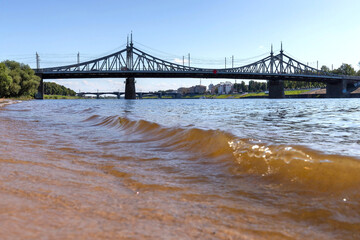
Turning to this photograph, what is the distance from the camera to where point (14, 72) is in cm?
5097

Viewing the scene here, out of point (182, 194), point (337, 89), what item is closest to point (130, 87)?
point (337, 89)

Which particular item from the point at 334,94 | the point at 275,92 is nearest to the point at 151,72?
the point at 275,92

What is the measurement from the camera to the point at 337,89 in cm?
7806

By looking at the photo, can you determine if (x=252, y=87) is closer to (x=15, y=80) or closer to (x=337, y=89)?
(x=337, y=89)

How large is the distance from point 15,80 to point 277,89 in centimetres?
6554

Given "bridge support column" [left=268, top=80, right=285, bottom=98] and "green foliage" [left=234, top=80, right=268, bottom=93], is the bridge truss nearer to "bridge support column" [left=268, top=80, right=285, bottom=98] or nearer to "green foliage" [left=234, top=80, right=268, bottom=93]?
"bridge support column" [left=268, top=80, right=285, bottom=98]

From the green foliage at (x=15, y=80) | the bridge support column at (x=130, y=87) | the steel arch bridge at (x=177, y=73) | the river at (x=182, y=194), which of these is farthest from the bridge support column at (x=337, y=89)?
the river at (x=182, y=194)

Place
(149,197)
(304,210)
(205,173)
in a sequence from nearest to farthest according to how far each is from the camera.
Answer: (304,210), (149,197), (205,173)

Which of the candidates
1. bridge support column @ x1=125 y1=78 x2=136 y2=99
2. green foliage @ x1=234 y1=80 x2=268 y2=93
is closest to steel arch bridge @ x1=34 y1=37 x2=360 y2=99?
bridge support column @ x1=125 y1=78 x2=136 y2=99

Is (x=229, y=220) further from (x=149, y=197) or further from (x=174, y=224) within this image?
(x=149, y=197)

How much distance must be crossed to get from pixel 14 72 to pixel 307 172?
5867 centimetres

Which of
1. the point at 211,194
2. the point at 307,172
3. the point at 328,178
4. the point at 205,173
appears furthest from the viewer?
the point at 205,173

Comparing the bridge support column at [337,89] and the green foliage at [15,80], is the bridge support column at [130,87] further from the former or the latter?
the bridge support column at [337,89]

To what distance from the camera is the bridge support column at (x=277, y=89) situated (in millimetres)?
78500
